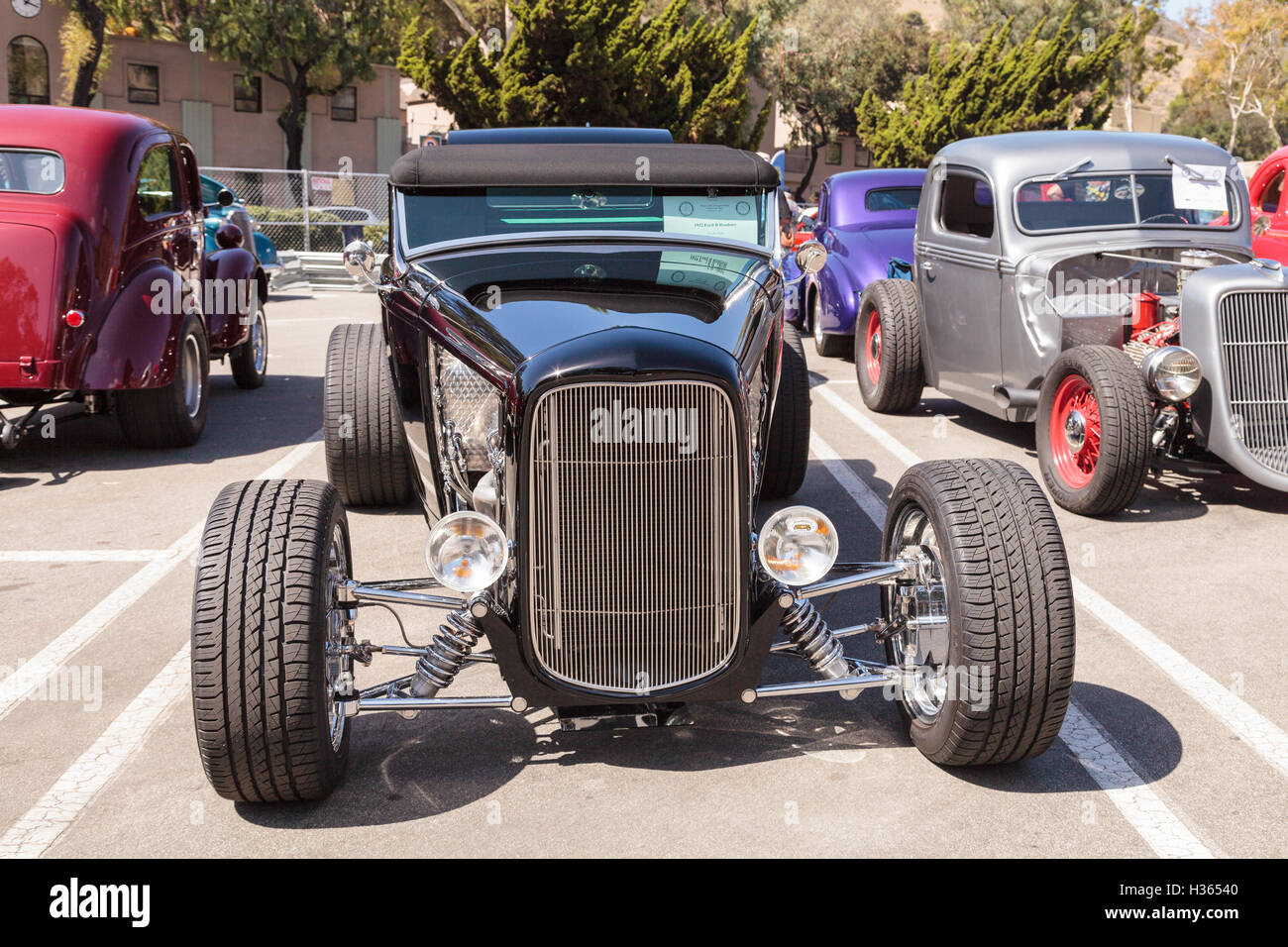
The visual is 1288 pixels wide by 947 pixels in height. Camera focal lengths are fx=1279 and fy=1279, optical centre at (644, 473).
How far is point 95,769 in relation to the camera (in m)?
3.94

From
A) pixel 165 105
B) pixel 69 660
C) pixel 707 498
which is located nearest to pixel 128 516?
pixel 69 660

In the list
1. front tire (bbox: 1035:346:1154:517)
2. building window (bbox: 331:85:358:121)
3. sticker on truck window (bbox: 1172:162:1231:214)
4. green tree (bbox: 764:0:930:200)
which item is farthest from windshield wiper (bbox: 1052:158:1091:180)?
green tree (bbox: 764:0:930:200)

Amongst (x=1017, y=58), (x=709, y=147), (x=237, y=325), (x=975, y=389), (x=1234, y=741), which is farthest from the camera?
(x=1017, y=58)

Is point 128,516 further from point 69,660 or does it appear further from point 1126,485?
point 1126,485

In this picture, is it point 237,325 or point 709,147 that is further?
point 237,325

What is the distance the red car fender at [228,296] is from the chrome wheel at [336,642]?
6.53 meters

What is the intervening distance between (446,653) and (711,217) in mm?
2516

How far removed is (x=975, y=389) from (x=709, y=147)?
→ 3.59 meters

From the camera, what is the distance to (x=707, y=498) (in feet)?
11.5

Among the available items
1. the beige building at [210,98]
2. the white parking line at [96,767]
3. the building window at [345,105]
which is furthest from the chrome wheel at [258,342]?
the building window at [345,105]

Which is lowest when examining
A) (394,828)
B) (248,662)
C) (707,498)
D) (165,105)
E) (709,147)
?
(394,828)

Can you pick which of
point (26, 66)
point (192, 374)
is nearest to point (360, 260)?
point (192, 374)

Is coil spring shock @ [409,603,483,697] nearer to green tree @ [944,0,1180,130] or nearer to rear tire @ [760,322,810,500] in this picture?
rear tire @ [760,322,810,500]

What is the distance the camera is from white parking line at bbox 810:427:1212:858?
3445 mm
